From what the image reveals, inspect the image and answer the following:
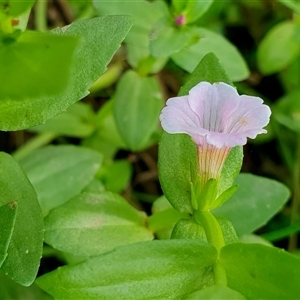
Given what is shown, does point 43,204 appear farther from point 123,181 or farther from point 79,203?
point 123,181

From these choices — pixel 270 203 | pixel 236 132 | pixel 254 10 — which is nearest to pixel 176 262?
pixel 236 132

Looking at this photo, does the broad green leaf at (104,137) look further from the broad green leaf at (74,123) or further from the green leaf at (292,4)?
the green leaf at (292,4)

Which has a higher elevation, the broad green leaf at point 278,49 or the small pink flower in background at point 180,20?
the small pink flower in background at point 180,20

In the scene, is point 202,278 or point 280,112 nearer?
point 202,278

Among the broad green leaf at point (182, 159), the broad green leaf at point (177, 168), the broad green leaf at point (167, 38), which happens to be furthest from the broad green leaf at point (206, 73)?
Answer: the broad green leaf at point (167, 38)

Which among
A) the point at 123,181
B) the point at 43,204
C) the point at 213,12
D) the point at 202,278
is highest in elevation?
the point at 213,12

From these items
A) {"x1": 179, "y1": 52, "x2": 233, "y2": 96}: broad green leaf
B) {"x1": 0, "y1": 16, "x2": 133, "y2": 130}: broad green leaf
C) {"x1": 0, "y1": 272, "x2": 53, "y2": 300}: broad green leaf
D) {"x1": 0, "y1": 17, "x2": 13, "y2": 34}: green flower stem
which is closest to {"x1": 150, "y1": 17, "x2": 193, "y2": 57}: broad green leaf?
{"x1": 179, "y1": 52, "x2": 233, "y2": 96}: broad green leaf

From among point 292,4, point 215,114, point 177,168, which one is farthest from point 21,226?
point 292,4

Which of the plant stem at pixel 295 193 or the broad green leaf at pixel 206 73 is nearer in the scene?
the broad green leaf at pixel 206 73
